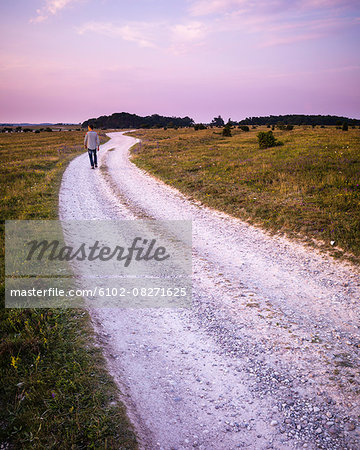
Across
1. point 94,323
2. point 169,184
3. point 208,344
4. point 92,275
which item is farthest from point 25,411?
point 169,184

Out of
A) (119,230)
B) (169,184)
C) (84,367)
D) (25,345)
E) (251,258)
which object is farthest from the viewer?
(169,184)

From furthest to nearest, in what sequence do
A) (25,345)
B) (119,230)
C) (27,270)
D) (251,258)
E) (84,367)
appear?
(119,230)
(251,258)
(27,270)
(25,345)
(84,367)

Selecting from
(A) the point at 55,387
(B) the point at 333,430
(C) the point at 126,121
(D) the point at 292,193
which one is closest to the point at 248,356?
(B) the point at 333,430

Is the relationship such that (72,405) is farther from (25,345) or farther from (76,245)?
(76,245)

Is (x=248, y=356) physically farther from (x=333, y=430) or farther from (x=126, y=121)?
(x=126, y=121)

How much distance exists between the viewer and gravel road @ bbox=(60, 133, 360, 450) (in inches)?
139

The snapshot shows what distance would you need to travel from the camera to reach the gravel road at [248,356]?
3.54 m

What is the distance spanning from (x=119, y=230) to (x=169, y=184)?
764 cm

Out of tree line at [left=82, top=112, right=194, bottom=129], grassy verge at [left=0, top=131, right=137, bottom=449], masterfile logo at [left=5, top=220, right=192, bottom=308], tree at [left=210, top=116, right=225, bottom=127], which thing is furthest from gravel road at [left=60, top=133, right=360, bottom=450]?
tree line at [left=82, top=112, right=194, bottom=129]

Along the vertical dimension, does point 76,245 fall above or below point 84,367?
above

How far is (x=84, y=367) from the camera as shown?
4.20 m

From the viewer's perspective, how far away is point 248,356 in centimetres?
466

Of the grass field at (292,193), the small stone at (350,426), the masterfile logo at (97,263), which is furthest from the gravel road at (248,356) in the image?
the grass field at (292,193)

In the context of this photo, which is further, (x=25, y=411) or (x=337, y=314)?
(x=337, y=314)
